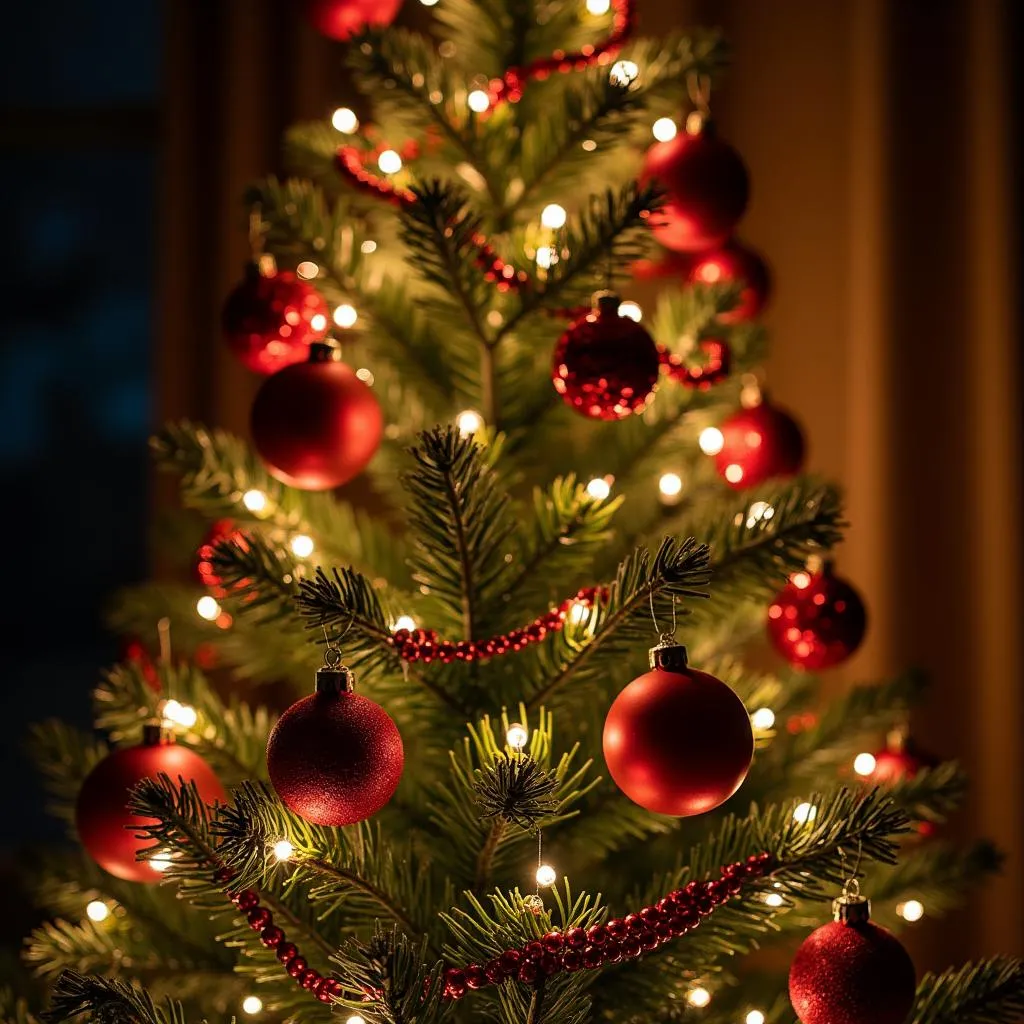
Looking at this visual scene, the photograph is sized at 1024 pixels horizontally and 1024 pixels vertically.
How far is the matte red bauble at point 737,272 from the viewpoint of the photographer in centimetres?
98

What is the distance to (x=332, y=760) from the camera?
58 centimetres

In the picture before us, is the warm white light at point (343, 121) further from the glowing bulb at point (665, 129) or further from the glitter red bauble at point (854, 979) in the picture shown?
the glitter red bauble at point (854, 979)

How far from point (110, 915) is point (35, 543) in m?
1.34

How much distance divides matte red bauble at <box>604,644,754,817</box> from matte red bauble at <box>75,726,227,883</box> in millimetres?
282

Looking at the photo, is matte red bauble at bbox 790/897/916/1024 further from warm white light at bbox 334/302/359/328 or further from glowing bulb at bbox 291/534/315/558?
warm white light at bbox 334/302/359/328

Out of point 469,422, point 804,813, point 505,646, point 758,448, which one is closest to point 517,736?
point 505,646

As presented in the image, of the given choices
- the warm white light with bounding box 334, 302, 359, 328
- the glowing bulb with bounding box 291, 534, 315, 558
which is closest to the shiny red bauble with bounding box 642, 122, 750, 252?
the warm white light with bounding box 334, 302, 359, 328

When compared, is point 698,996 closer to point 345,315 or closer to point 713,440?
point 713,440

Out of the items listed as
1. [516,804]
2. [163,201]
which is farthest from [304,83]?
[516,804]

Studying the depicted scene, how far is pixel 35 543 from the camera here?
6.59ft

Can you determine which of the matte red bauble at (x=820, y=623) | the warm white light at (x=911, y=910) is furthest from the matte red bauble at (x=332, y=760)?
the warm white light at (x=911, y=910)

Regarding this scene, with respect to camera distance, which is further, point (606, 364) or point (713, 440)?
point (713, 440)

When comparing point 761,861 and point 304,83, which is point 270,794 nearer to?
point 761,861

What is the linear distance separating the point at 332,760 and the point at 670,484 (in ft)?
1.51
